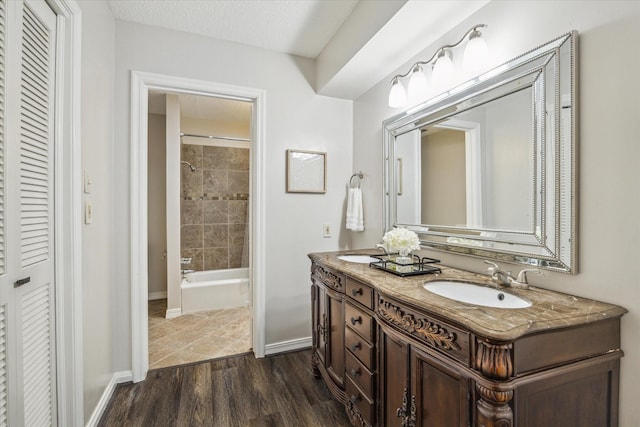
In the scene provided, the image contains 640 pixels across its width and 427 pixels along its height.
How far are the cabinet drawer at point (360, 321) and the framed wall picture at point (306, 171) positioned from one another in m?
1.23

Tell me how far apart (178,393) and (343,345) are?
1.20 meters

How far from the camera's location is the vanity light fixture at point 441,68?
1.40 meters

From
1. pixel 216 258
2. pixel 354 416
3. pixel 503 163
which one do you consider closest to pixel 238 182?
pixel 216 258

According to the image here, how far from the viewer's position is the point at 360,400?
59.7 inches

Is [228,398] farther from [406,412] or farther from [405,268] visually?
[405,268]

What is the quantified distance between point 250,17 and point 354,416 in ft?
8.49

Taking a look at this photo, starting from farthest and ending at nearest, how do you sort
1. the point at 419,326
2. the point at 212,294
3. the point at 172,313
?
the point at 212,294
the point at 172,313
the point at 419,326

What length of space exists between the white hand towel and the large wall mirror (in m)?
0.55

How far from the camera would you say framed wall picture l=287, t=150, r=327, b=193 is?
8.29 feet

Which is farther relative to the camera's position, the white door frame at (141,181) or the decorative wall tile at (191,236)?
the decorative wall tile at (191,236)

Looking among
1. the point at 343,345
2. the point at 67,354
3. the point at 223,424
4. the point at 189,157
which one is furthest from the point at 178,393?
the point at 189,157

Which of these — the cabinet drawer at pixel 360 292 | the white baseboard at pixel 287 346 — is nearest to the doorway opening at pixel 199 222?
the white baseboard at pixel 287 346

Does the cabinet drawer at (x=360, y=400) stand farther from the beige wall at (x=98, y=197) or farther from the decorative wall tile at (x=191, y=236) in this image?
the decorative wall tile at (x=191, y=236)

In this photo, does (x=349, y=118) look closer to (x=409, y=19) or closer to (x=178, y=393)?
(x=409, y=19)
